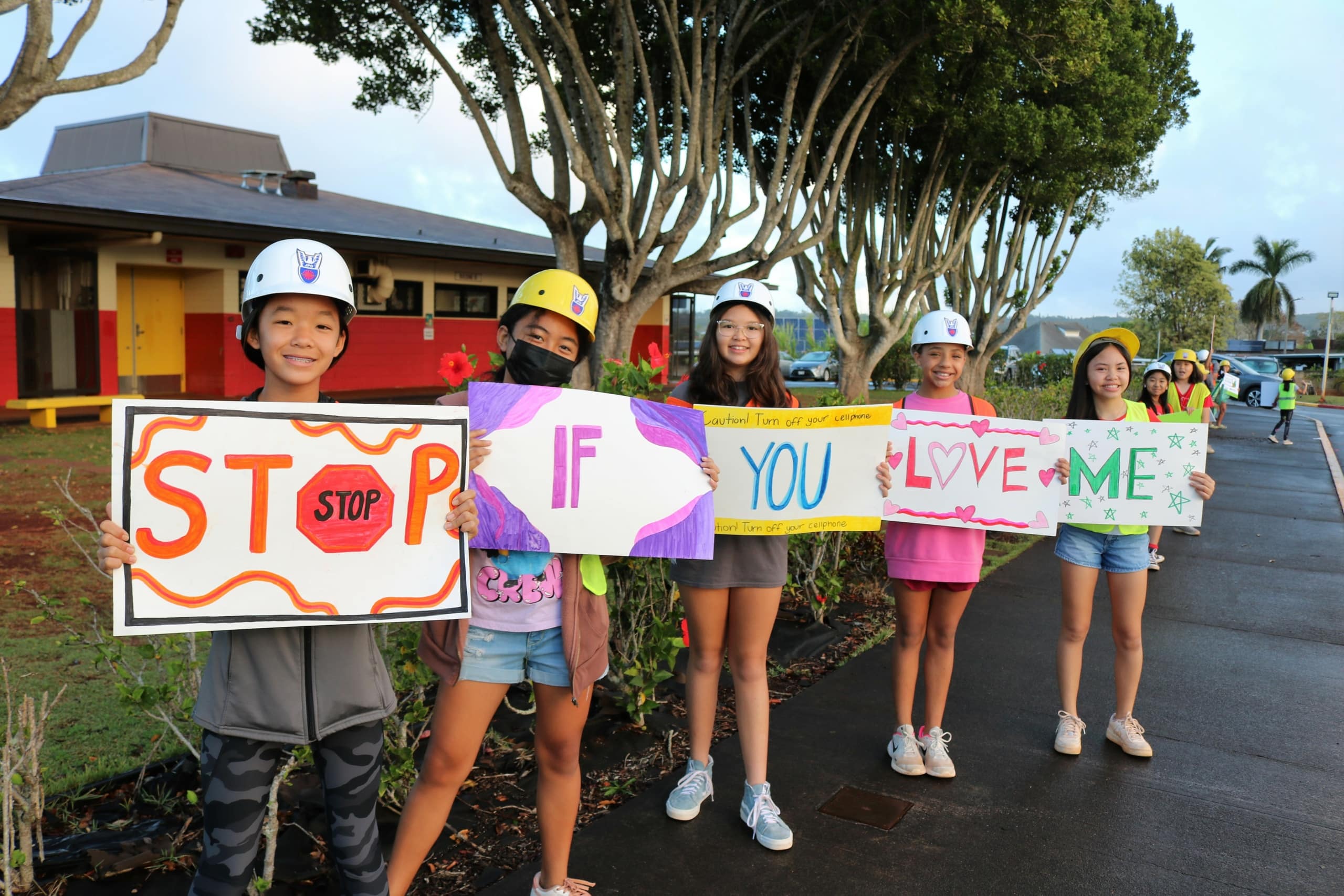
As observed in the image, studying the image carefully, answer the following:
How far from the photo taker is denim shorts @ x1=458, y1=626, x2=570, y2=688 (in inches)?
110

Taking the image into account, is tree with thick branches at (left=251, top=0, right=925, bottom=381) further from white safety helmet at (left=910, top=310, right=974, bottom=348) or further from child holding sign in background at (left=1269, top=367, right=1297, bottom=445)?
child holding sign in background at (left=1269, top=367, right=1297, bottom=445)

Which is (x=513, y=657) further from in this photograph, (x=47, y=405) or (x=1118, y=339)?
(x=47, y=405)

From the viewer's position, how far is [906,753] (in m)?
4.25

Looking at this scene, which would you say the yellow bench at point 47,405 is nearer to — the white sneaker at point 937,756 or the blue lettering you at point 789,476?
the blue lettering you at point 789,476

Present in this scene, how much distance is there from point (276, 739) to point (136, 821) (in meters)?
1.57

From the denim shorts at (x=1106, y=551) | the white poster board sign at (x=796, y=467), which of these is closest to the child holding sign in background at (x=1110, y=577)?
the denim shorts at (x=1106, y=551)

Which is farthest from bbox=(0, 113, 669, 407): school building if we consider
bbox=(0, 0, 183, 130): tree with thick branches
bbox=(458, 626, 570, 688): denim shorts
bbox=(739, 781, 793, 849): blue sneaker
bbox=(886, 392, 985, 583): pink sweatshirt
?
bbox=(458, 626, 570, 688): denim shorts

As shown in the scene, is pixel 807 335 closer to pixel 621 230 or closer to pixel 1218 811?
pixel 621 230

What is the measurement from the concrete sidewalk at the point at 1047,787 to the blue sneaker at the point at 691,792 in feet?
0.17

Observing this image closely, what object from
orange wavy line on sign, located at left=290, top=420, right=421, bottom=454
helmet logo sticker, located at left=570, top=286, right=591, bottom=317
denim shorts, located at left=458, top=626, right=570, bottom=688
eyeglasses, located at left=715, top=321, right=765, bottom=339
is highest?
helmet logo sticker, located at left=570, top=286, right=591, bottom=317

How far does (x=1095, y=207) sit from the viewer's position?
2820 cm

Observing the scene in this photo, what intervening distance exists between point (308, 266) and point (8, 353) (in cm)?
1805

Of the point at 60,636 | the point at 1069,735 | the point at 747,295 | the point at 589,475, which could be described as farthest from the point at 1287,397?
the point at 60,636

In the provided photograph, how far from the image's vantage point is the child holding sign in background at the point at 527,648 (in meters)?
2.80
